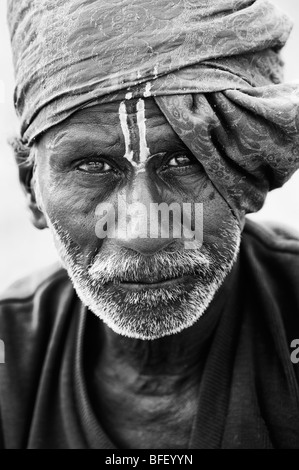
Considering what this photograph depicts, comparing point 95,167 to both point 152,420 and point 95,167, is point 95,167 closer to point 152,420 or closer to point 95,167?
point 95,167

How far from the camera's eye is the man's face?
5.54 ft

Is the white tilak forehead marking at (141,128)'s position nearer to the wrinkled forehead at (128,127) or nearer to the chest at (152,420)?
the wrinkled forehead at (128,127)

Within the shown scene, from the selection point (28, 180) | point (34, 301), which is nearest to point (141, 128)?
point (28, 180)

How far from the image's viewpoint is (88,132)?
170 cm

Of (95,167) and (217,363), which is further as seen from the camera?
(217,363)

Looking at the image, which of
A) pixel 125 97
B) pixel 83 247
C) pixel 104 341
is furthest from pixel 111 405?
pixel 125 97

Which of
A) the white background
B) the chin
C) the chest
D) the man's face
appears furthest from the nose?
the white background

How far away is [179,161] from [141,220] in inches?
7.5

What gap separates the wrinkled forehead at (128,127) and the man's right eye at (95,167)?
0.06m

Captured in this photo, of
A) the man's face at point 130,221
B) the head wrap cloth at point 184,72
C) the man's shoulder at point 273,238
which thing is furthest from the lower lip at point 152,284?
the man's shoulder at point 273,238

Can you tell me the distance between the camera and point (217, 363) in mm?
2037

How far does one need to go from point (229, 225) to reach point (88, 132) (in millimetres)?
437

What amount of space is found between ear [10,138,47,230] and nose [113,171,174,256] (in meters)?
0.45

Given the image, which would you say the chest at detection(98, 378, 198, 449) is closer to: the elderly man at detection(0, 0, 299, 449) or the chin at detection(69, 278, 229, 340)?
the elderly man at detection(0, 0, 299, 449)
